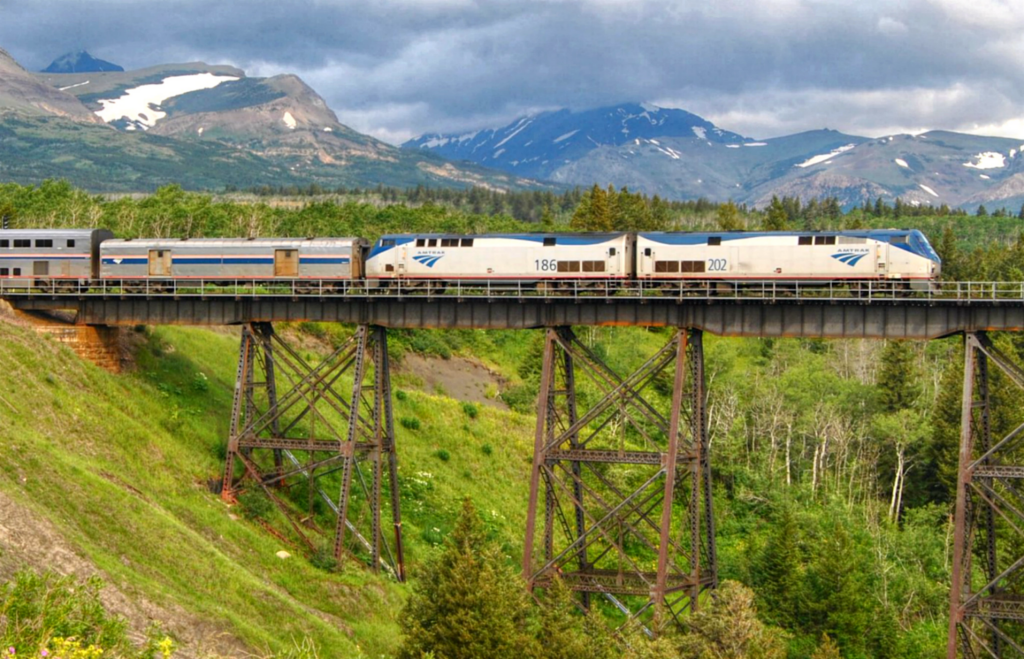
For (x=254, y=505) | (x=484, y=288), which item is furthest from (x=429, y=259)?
(x=254, y=505)

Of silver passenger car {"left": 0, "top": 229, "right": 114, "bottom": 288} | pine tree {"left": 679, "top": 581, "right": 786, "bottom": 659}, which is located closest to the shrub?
silver passenger car {"left": 0, "top": 229, "right": 114, "bottom": 288}

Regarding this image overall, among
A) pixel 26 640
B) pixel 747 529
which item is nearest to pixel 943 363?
pixel 747 529

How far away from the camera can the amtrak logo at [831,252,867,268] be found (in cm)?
4422

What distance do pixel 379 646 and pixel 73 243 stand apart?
2536 cm

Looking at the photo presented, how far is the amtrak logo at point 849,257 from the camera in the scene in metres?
44.2

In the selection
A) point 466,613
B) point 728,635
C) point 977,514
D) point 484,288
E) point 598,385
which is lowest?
point 728,635

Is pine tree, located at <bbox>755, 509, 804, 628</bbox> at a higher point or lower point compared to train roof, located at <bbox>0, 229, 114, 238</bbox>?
lower

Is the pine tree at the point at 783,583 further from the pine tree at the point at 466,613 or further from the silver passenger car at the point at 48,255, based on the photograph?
the silver passenger car at the point at 48,255

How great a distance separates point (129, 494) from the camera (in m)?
38.8

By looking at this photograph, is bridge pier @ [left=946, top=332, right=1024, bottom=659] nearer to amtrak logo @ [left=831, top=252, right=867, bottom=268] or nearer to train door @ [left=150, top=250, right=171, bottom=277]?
amtrak logo @ [left=831, top=252, right=867, bottom=268]

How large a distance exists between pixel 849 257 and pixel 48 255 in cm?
3585

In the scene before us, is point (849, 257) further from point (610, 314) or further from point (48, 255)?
point (48, 255)

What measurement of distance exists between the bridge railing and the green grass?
3730mm

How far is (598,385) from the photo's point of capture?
42.6 m
